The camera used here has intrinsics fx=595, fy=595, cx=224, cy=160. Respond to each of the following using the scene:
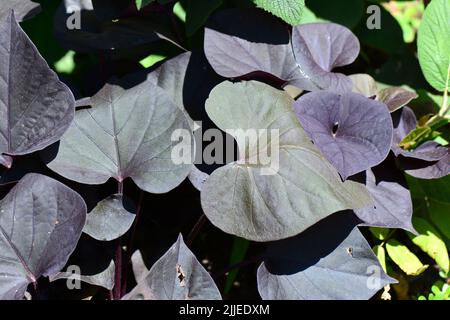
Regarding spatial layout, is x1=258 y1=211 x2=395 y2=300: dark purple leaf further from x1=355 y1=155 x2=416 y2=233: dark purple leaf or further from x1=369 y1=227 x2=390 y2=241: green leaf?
x1=369 y1=227 x2=390 y2=241: green leaf

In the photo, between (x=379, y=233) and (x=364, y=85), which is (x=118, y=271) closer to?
(x=379, y=233)

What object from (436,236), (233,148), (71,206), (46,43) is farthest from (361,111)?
(46,43)

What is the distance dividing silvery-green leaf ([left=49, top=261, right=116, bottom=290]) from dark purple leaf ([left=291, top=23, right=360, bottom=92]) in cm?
54

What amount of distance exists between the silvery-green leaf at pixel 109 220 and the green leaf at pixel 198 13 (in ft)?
1.49

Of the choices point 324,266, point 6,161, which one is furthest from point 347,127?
point 6,161

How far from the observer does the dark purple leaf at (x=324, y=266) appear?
1.06 meters

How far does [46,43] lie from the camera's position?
1541 millimetres

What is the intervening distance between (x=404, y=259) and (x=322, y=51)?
488 mm

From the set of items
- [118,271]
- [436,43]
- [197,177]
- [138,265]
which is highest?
[436,43]

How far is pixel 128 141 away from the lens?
1129mm

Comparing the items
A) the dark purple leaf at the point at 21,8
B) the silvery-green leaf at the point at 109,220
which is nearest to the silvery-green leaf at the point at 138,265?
the silvery-green leaf at the point at 109,220
